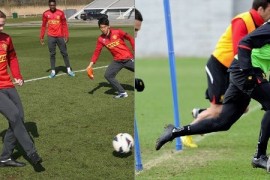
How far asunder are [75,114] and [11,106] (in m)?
0.57

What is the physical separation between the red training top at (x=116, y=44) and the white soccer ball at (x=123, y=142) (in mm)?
578

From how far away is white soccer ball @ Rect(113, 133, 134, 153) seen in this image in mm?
4333

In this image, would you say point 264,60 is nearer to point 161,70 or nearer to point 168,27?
point 168,27

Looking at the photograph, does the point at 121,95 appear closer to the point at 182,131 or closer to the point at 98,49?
the point at 98,49

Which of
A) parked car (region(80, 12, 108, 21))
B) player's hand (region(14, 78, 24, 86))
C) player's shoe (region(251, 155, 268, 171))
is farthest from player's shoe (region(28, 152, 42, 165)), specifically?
player's shoe (region(251, 155, 268, 171))

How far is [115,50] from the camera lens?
4473 mm

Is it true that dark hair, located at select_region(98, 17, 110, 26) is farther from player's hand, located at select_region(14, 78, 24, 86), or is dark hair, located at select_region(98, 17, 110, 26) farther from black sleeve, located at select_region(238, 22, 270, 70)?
black sleeve, located at select_region(238, 22, 270, 70)

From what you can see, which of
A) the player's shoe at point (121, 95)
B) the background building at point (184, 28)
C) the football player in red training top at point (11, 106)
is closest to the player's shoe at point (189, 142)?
the player's shoe at point (121, 95)

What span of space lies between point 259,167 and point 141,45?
17.9 metres

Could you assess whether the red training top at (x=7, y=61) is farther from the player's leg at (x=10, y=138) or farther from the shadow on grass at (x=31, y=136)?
the shadow on grass at (x=31, y=136)

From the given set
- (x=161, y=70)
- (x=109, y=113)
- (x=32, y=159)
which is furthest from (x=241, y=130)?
(x=161, y=70)

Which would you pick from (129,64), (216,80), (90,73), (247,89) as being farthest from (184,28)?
(129,64)

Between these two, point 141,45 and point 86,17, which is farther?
point 141,45

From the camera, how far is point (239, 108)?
515cm
